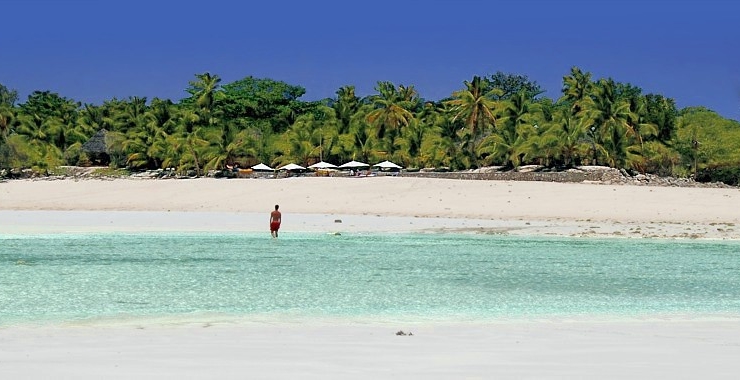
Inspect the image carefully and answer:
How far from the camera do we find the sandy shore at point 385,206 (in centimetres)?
4119

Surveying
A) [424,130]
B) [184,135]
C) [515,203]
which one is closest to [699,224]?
[515,203]

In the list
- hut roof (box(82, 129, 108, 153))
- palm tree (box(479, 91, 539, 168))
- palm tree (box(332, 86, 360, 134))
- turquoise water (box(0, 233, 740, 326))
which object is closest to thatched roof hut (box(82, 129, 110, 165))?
hut roof (box(82, 129, 108, 153))

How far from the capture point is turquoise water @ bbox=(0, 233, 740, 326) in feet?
54.1

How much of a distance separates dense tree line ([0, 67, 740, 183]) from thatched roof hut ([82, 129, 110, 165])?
0.75m

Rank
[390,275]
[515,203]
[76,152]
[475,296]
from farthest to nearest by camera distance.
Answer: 1. [76,152]
2. [515,203]
3. [390,275]
4. [475,296]

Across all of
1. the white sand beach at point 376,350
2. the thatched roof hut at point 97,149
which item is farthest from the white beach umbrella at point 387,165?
the white sand beach at point 376,350

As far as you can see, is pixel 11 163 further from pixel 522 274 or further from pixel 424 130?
pixel 522 274

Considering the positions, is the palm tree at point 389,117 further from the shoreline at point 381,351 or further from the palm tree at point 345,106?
the shoreline at point 381,351

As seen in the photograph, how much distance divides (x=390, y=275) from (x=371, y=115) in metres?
76.8

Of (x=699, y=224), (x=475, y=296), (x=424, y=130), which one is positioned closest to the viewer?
(x=475, y=296)

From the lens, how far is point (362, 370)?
977cm

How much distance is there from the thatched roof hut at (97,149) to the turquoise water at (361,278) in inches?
3074

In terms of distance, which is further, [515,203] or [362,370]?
[515,203]

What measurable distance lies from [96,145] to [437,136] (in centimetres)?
3900
